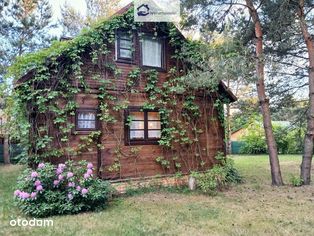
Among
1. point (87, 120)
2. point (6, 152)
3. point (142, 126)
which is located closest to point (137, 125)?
point (142, 126)

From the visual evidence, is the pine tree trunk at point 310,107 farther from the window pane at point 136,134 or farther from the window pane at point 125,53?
the window pane at point 125,53

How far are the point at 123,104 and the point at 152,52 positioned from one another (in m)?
2.15

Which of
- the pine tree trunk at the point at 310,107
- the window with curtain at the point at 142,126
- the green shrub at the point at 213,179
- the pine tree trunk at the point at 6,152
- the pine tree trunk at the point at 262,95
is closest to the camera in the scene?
the green shrub at the point at 213,179

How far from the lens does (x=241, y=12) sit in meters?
10.7

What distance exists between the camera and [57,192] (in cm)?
682

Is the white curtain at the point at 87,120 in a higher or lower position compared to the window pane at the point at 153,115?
lower

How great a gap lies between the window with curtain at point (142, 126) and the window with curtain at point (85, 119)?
1.00m

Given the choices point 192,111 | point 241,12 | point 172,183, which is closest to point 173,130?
point 192,111

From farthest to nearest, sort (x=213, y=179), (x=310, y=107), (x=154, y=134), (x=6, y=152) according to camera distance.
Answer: (x=6, y=152) → (x=310, y=107) → (x=154, y=134) → (x=213, y=179)

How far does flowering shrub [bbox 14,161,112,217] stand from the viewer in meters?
6.56

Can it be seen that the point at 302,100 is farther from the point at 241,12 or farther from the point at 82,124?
the point at 82,124

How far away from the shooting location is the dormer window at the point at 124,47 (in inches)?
356

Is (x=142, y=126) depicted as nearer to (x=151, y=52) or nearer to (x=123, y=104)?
(x=123, y=104)

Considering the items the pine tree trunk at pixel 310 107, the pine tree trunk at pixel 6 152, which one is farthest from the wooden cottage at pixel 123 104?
the pine tree trunk at pixel 6 152
